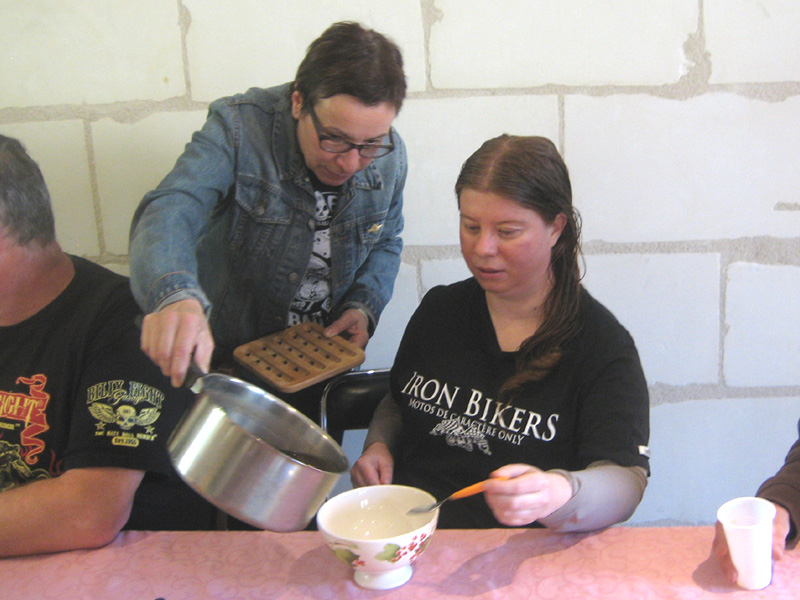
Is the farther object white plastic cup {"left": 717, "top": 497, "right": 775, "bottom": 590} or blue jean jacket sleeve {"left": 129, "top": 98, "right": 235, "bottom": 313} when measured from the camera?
blue jean jacket sleeve {"left": 129, "top": 98, "right": 235, "bottom": 313}

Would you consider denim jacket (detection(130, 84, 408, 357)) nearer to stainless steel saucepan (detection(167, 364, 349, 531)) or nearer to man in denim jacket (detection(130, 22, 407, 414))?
man in denim jacket (detection(130, 22, 407, 414))

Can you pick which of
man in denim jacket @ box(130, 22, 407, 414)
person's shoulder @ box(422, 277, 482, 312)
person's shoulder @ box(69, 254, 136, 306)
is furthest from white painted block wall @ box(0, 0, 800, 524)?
person's shoulder @ box(69, 254, 136, 306)

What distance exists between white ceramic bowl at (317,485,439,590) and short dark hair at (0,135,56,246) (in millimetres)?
649

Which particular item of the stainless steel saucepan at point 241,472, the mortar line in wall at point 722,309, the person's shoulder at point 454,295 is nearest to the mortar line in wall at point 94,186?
the person's shoulder at point 454,295

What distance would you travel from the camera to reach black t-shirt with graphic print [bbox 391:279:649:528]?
1.14 metres

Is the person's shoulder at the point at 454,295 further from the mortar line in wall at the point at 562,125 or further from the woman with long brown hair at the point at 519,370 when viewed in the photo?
the mortar line in wall at the point at 562,125

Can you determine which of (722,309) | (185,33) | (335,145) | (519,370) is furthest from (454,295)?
(185,33)

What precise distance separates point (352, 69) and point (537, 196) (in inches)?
15.5

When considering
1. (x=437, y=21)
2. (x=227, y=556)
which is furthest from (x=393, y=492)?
(x=437, y=21)

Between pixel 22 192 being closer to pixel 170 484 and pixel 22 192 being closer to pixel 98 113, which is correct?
pixel 170 484

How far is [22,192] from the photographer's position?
3.72 ft

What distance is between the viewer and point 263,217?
1.50 meters

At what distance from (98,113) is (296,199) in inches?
26.1

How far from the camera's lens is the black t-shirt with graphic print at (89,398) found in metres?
1.06
